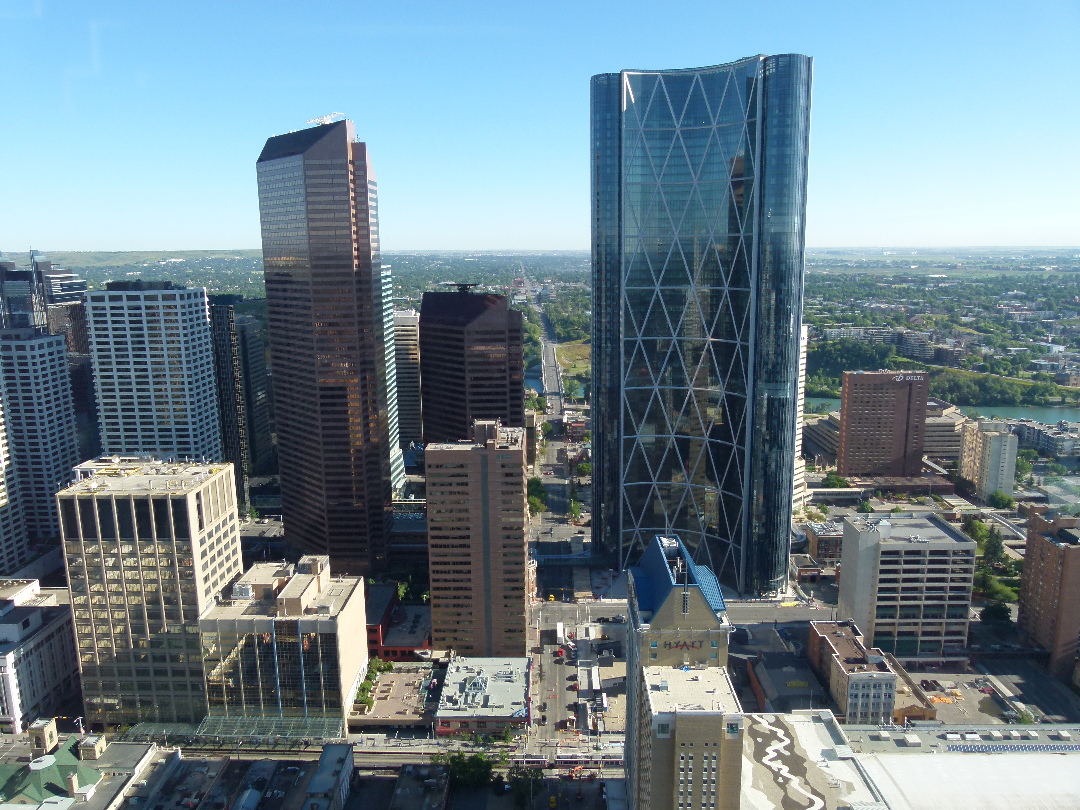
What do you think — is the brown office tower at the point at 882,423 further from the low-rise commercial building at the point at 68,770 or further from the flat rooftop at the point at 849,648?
the low-rise commercial building at the point at 68,770

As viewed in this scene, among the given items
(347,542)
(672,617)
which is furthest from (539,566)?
(672,617)

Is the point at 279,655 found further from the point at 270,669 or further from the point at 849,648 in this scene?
the point at 849,648

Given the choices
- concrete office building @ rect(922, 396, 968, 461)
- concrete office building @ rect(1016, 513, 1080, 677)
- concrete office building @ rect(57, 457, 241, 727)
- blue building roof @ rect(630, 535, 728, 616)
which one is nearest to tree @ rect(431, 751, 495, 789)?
blue building roof @ rect(630, 535, 728, 616)

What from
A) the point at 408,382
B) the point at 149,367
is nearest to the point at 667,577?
the point at 149,367

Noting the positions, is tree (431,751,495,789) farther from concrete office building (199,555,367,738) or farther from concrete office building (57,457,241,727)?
concrete office building (57,457,241,727)

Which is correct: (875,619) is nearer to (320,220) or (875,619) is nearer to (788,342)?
(788,342)

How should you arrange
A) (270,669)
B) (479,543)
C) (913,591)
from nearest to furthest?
(270,669)
(479,543)
(913,591)
